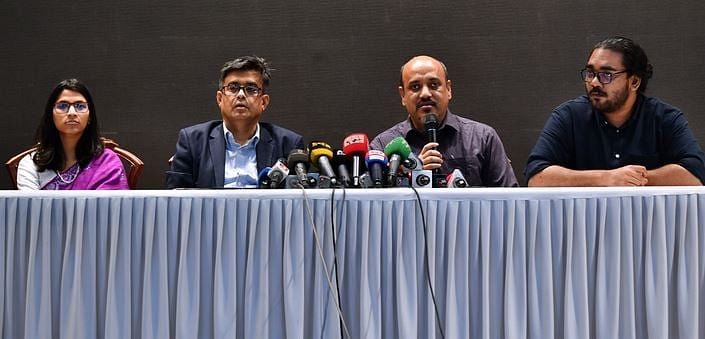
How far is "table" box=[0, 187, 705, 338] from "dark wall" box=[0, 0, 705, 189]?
1.68 meters

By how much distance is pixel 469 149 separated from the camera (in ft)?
9.05

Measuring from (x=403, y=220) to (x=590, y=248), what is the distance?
483 millimetres

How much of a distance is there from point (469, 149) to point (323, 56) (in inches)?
39.4

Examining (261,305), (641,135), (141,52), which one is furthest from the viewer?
(141,52)

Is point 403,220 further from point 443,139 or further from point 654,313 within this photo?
point 443,139

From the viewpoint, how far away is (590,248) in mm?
1747

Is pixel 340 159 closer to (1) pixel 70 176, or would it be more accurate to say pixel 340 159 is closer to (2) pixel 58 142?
(1) pixel 70 176

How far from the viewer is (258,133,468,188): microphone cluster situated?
186 centimetres

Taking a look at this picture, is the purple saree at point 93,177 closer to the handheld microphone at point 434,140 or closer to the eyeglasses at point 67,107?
the eyeglasses at point 67,107

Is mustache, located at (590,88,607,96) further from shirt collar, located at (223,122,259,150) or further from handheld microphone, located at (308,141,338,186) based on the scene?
shirt collar, located at (223,122,259,150)

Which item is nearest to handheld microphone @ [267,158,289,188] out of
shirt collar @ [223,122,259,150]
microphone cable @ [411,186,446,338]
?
microphone cable @ [411,186,446,338]

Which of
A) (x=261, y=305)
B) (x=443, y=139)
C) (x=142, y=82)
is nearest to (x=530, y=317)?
(x=261, y=305)

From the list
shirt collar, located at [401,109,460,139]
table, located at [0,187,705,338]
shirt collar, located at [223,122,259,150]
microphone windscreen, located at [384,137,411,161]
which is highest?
shirt collar, located at [401,109,460,139]

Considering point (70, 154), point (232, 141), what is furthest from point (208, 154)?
point (70, 154)
